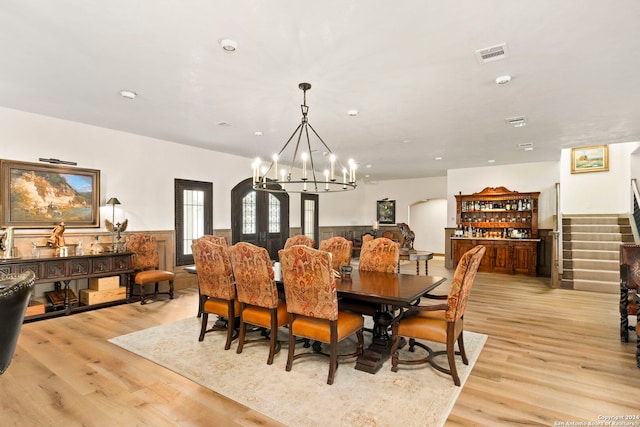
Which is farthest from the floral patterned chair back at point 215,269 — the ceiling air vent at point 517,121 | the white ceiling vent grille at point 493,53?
the ceiling air vent at point 517,121

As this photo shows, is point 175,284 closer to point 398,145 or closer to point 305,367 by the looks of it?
point 305,367

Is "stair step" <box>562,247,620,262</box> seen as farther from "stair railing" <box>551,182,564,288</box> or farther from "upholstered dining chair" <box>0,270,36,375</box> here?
"upholstered dining chair" <box>0,270,36,375</box>

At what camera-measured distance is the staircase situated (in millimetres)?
6186

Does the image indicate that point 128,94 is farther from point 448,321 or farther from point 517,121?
point 517,121

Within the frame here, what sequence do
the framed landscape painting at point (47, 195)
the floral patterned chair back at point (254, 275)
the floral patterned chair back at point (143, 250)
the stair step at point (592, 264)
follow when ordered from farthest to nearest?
the stair step at point (592, 264)
the floral patterned chair back at point (143, 250)
the framed landscape painting at point (47, 195)
the floral patterned chair back at point (254, 275)

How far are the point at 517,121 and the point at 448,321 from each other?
11.4 ft

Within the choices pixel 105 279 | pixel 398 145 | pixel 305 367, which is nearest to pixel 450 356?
pixel 305 367

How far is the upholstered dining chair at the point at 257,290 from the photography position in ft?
9.84

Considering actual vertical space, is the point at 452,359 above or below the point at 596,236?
below

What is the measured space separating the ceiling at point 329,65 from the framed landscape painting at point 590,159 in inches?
139

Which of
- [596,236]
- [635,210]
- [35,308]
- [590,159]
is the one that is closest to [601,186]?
[590,159]

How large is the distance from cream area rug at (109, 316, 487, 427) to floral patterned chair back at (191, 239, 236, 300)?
0.58 metres

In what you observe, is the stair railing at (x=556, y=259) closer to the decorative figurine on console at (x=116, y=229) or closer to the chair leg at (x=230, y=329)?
the chair leg at (x=230, y=329)

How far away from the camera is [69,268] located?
4.55m
